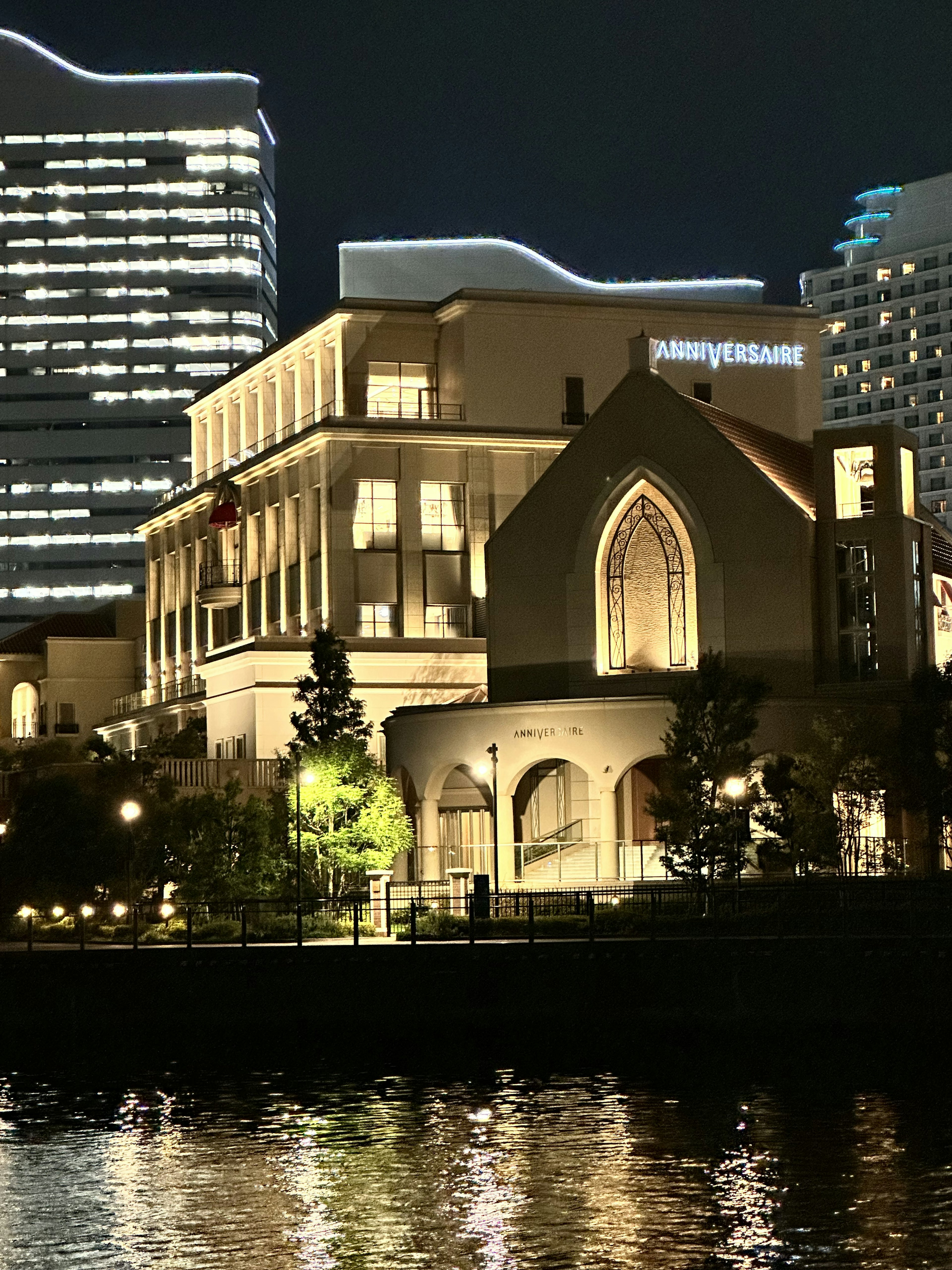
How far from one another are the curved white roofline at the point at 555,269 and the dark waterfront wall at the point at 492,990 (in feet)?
223

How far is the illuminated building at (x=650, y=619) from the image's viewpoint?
76.6 metres

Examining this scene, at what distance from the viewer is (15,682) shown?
139125 mm

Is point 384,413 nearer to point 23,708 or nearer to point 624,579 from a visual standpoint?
point 624,579

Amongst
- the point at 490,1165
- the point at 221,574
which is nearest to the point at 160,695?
the point at 221,574

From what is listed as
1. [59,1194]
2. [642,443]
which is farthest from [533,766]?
[59,1194]

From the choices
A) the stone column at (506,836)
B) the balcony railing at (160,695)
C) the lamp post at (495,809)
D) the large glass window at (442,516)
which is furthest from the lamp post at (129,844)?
the balcony railing at (160,695)

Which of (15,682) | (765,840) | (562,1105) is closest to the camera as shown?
(562,1105)

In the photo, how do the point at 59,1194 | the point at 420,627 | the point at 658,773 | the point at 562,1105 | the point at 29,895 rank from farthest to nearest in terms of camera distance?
the point at 420,627, the point at 658,773, the point at 29,895, the point at 562,1105, the point at 59,1194

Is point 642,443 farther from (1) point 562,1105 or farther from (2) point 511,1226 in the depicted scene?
(2) point 511,1226

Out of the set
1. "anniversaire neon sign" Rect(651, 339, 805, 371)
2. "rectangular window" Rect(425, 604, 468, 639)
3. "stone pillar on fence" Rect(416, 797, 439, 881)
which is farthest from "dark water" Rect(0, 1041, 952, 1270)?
"anniversaire neon sign" Rect(651, 339, 805, 371)

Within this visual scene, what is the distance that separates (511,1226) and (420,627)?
70.2m

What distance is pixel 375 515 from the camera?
337 ft

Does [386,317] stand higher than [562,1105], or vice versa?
[386,317]

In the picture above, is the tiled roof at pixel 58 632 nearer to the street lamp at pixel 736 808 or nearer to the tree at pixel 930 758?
the tree at pixel 930 758
